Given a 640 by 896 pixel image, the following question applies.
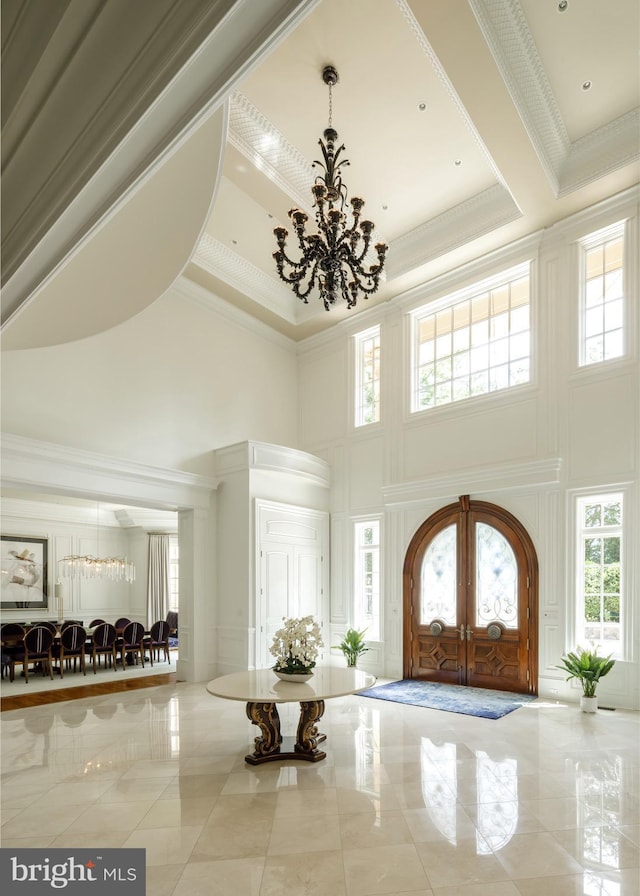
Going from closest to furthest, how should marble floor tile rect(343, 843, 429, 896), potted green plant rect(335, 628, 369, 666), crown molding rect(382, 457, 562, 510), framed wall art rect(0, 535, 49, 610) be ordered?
marble floor tile rect(343, 843, 429, 896) → crown molding rect(382, 457, 562, 510) → potted green plant rect(335, 628, 369, 666) → framed wall art rect(0, 535, 49, 610)

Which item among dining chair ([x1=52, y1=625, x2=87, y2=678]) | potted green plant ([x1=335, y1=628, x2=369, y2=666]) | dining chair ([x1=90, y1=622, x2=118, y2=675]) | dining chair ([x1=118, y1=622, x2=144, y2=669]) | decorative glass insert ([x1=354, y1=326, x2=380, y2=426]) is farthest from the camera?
dining chair ([x1=118, y1=622, x2=144, y2=669])

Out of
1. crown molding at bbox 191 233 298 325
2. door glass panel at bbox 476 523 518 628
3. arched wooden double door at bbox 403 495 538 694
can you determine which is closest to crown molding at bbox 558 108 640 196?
arched wooden double door at bbox 403 495 538 694

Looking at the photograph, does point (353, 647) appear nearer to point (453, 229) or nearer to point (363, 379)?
point (363, 379)

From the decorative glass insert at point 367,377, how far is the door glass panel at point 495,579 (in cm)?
300

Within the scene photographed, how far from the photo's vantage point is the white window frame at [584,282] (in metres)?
7.69

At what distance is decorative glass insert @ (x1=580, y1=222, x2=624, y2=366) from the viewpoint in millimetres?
7863

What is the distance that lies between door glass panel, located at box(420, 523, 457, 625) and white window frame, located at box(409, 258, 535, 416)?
1.99 metres

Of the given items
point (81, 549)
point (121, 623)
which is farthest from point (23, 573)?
point (121, 623)

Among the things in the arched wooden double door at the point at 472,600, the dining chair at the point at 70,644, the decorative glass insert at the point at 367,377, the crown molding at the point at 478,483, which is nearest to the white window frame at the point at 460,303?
the decorative glass insert at the point at 367,377

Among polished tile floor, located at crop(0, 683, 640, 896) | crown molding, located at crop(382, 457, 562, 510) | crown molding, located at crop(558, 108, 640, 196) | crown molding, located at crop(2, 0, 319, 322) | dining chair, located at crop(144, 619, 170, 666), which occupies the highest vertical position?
crown molding, located at crop(558, 108, 640, 196)

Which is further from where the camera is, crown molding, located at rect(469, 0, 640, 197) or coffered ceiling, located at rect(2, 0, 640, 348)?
crown molding, located at rect(469, 0, 640, 197)

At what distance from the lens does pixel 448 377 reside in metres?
9.63

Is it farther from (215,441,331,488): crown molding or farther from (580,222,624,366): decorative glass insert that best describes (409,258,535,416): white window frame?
(215,441,331,488): crown molding

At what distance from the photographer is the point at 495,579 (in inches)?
334
